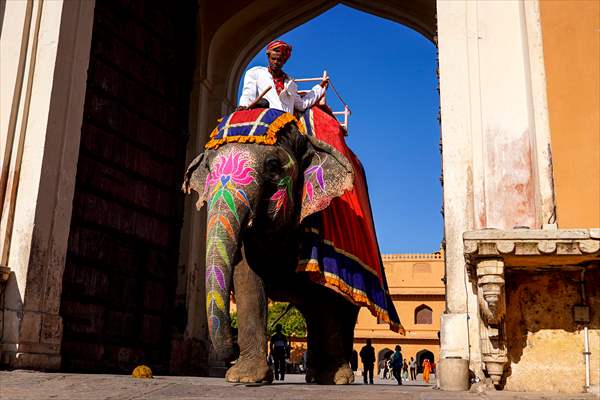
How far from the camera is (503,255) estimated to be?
4719 millimetres

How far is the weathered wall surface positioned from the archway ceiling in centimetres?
665

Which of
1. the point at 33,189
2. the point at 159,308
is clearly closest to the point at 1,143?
the point at 33,189

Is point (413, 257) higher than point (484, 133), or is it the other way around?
point (413, 257)

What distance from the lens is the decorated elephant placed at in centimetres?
465

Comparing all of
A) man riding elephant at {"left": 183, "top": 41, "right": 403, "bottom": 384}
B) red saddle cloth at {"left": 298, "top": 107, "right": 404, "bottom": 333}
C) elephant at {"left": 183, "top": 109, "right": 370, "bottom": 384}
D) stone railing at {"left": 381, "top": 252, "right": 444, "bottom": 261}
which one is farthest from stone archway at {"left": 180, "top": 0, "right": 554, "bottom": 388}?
stone railing at {"left": 381, "top": 252, "right": 444, "bottom": 261}

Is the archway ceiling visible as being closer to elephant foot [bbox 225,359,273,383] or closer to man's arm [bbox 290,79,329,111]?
man's arm [bbox 290,79,329,111]

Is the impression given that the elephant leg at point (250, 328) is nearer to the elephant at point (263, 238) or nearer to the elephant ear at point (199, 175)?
the elephant at point (263, 238)

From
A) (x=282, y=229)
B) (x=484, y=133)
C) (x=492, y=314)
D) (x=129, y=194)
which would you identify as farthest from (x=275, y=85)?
(x=129, y=194)

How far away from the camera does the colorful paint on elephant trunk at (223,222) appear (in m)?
4.36

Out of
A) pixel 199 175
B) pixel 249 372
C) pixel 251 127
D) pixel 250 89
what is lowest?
pixel 249 372

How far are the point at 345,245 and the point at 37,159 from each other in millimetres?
3637

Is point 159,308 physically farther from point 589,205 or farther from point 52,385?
point 589,205

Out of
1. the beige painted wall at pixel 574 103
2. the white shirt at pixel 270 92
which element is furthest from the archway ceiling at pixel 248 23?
the white shirt at pixel 270 92

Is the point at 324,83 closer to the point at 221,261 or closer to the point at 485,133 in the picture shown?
the point at 485,133
